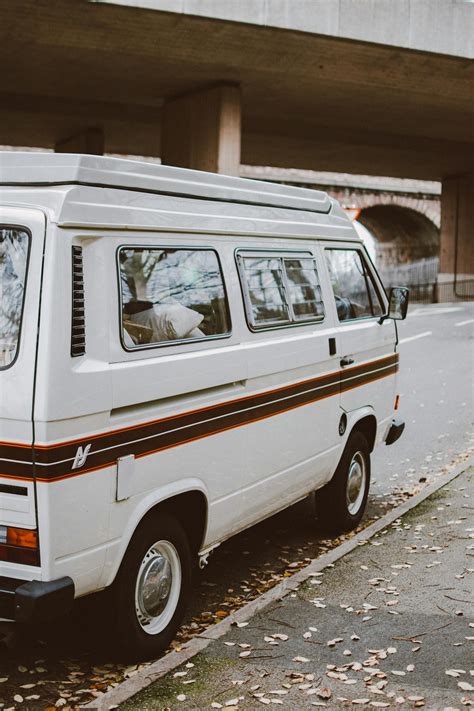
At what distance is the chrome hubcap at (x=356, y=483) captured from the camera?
7.07 m

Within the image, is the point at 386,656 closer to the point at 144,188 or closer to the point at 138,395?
the point at 138,395

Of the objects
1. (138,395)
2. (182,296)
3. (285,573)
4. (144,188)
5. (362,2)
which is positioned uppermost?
(362,2)

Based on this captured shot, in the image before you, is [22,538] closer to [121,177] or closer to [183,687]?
[183,687]

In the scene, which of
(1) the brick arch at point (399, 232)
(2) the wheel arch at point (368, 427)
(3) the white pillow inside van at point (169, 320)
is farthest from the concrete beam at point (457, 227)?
(3) the white pillow inside van at point (169, 320)

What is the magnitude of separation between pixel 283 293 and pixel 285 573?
77.9 inches

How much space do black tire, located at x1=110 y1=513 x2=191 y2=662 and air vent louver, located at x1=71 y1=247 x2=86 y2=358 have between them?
1.05 metres

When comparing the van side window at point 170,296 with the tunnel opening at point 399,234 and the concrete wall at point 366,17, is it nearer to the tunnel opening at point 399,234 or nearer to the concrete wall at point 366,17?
the concrete wall at point 366,17

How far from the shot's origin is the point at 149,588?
4.50 m

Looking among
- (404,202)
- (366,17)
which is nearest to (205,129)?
(366,17)

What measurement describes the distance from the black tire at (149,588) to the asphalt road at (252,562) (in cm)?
12

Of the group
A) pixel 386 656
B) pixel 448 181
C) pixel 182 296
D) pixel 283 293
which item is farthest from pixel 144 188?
pixel 448 181

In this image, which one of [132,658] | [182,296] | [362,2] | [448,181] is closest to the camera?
[132,658]

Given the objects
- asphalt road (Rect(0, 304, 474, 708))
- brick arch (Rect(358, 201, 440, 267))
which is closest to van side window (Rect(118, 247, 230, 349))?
asphalt road (Rect(0, 304, 474, 708))

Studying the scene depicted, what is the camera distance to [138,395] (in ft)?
13.9
